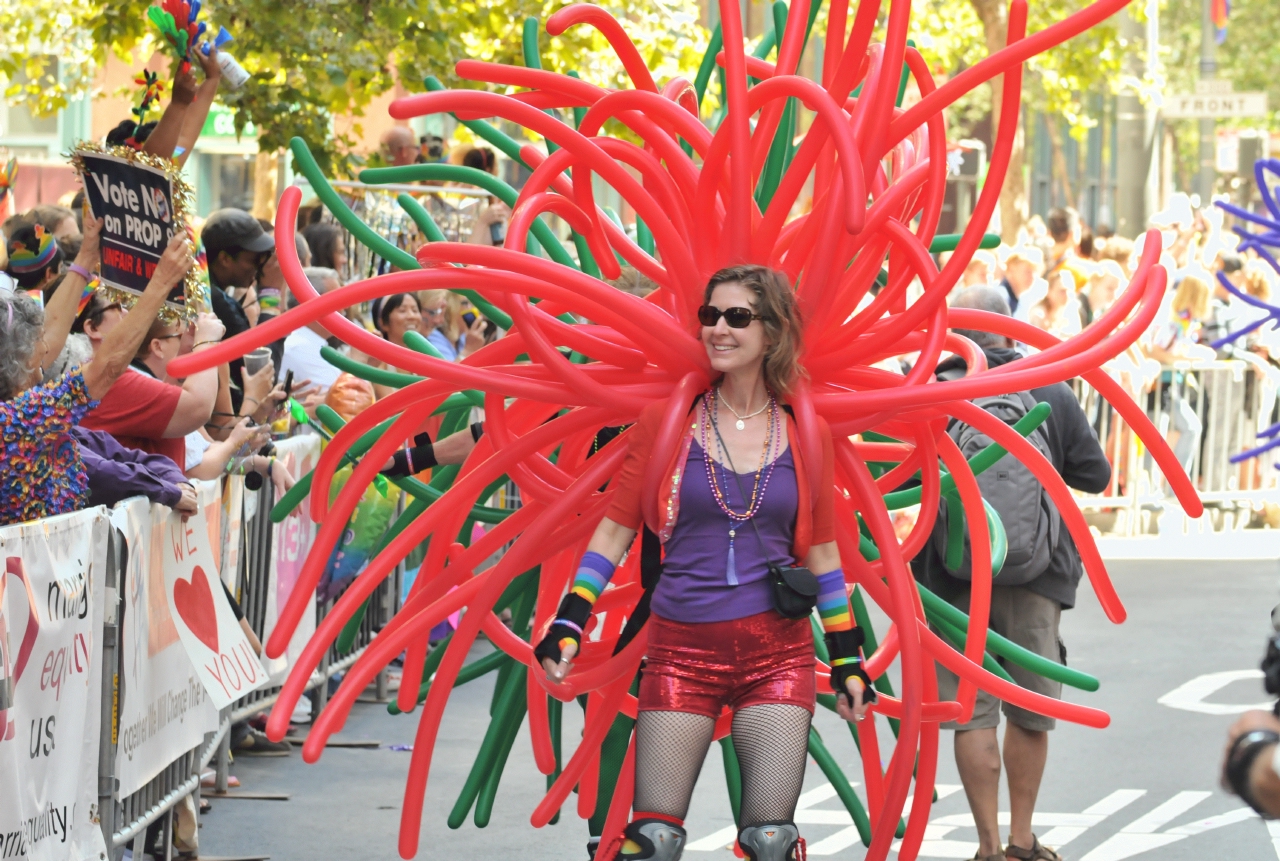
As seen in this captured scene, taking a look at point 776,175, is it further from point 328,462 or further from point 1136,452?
point 1136,452

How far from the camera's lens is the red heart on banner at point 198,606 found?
6719 millimetres

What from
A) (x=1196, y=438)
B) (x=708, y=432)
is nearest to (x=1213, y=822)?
(x=708, y=432)

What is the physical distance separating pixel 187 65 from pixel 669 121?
227 cm

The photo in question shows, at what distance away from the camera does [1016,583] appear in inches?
266

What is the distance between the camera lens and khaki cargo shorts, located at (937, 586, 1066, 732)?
6.87m

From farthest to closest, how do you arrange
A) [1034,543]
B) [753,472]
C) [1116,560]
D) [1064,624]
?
[1116,560] → [1064,624] → [1034,543] → [753,472]

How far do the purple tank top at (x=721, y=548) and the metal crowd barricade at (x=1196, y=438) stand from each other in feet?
36.4

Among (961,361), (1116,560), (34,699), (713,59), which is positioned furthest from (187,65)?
(1116,560)

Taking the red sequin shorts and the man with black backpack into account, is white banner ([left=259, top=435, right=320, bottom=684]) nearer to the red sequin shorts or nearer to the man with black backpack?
the man with black backpack

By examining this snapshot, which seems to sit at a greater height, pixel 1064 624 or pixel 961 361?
pixel 961 361

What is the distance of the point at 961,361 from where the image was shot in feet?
22.6

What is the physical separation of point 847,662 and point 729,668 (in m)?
0.31

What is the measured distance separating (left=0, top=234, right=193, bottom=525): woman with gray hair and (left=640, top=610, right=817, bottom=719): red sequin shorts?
1904 mm

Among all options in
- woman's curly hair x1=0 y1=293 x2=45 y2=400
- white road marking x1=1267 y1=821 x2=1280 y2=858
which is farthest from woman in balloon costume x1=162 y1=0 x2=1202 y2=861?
white road marking x1=1267 y1=821 x2=1280 y2=858
